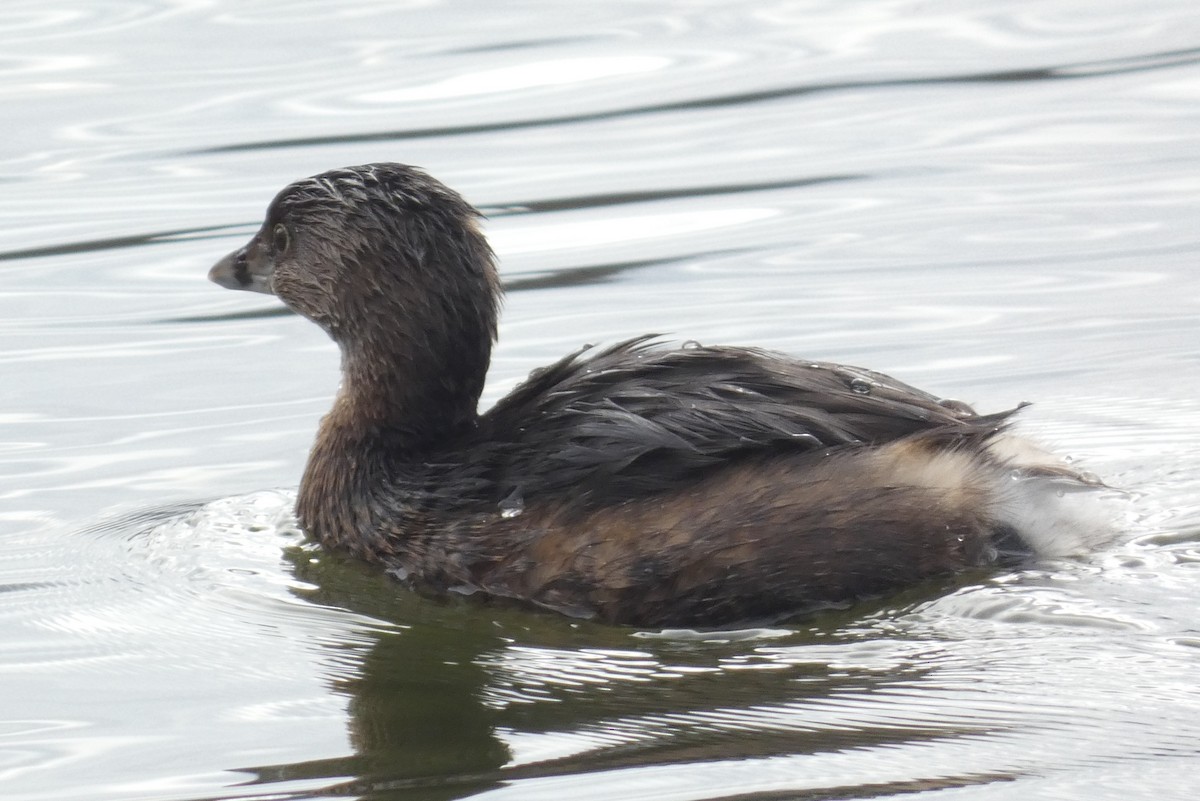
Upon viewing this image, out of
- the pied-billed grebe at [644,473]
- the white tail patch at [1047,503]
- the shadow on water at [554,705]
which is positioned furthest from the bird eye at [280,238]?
the white tail patch at [1047,503]

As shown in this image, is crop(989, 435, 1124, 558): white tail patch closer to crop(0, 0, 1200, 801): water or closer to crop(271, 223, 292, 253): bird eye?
crop(0, 0, 1200, 801): water

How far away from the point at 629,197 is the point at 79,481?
12.7ft

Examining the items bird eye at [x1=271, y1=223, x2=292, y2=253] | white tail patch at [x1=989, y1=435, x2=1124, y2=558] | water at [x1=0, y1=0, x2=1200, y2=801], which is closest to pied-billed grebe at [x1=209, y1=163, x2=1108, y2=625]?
white tail patch at [x1=989, y1=435, x2=1124, y2=558]

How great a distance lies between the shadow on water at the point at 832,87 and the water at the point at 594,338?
4 cm

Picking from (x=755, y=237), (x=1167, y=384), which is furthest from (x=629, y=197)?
(x=1167, y=384)

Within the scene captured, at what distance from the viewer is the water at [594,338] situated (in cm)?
462

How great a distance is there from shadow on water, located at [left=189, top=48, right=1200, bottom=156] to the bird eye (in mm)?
4612

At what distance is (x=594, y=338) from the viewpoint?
26.6 ft

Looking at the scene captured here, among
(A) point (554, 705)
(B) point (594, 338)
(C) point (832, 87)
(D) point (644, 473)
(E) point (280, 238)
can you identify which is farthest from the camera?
(C) point (832, 87)

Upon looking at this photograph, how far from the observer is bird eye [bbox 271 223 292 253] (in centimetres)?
651

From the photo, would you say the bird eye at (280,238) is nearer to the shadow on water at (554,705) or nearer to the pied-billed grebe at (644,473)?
the pied-billed grebe at (644,473)

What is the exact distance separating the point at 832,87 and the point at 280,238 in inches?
229

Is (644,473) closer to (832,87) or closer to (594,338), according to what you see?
(594,338)

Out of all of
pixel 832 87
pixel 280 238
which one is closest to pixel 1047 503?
pixel 280 238
